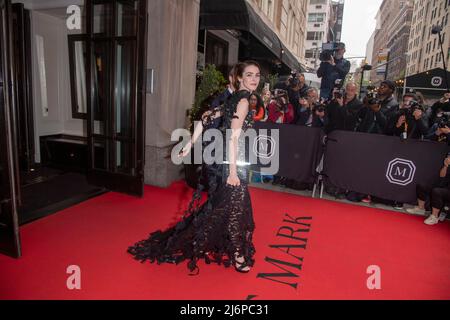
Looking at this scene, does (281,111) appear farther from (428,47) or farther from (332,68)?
(428,47)

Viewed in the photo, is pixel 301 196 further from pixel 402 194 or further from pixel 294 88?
pixel 294 88

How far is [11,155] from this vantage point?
9.37 ft

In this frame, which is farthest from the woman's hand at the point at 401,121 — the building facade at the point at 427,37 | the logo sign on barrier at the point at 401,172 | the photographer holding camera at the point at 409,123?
the building facade at the point at 427,37

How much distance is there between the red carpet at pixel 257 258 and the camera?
2.64m

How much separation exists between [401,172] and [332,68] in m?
2.91

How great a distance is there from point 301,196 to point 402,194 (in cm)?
163

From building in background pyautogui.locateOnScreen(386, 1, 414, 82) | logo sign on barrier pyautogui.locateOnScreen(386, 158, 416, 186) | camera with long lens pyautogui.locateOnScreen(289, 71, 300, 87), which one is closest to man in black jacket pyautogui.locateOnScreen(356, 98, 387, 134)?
logo sign on barrier pyautogui.locateOnScreen(386, 158, 416, 186)

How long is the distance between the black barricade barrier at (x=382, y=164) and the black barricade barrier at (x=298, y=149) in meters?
0.21

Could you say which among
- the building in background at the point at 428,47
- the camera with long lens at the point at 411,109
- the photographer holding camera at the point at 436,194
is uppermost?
the building in background at the point at 428,47

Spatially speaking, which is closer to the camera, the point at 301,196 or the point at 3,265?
the point at 3,265

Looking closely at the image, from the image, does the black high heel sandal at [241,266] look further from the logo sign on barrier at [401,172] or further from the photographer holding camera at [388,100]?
the photographer holding camera at [388,100]

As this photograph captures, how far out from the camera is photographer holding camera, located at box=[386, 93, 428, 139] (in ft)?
16.5

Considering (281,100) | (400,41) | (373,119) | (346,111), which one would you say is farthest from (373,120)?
(400,41)
